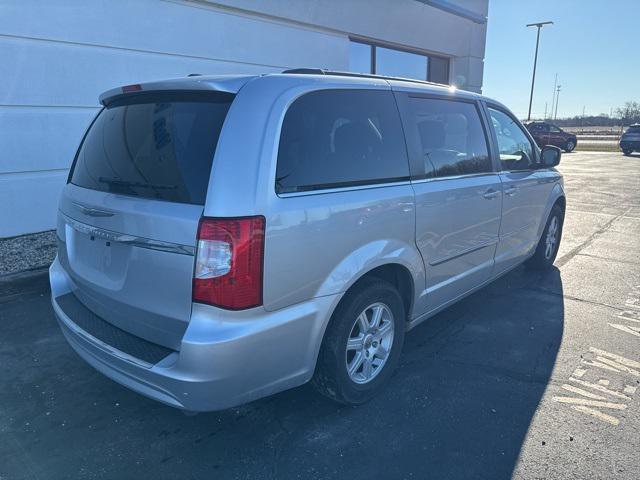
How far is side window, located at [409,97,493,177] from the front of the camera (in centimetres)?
324

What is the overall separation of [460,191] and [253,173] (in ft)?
6.01

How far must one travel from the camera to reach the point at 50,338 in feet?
12.4

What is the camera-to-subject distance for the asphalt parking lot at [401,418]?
2439mm

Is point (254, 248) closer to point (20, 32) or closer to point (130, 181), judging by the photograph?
point (130, 181)

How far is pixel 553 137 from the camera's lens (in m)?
30.7

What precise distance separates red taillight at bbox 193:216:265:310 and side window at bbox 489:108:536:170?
2.82 m

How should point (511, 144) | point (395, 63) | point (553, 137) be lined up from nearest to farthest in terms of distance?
point (511, 144) → point (395, 63) → point (553, 137)

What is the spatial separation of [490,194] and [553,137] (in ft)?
101

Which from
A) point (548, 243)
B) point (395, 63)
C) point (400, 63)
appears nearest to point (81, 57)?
point (548, 243)

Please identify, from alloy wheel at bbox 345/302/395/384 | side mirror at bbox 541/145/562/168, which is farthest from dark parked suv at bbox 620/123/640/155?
alloy wheel at bbox 345/302/395/384

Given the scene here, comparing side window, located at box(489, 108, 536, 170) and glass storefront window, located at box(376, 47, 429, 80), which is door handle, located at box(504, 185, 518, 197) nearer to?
side window, located at box(489, 108, 536, 170)

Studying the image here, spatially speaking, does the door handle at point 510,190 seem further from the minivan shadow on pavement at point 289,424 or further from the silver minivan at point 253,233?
the minivan shadow on pavement at point 289,424

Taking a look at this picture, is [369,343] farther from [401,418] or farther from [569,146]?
[569,146]

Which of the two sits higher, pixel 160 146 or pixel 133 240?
pixel 160 146
